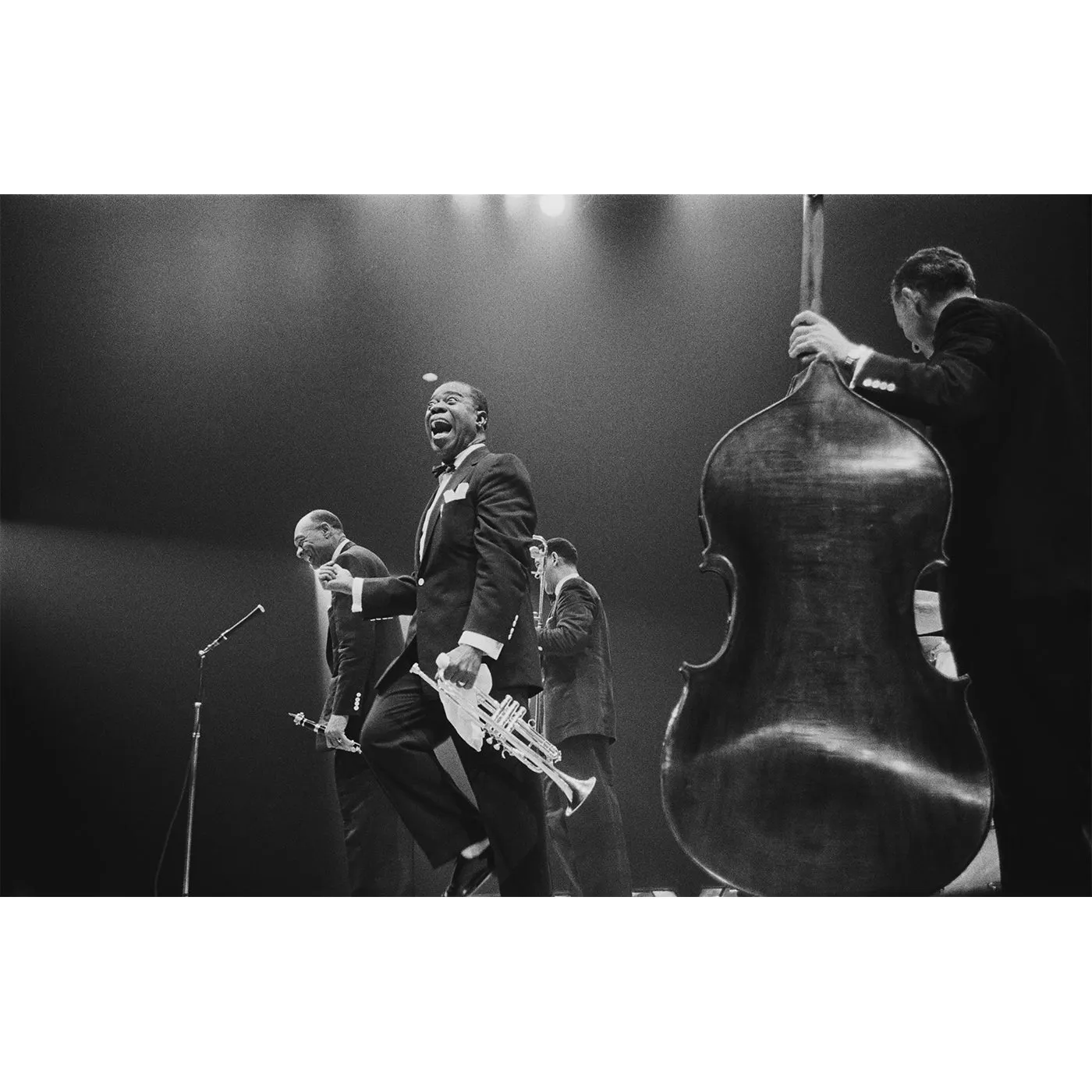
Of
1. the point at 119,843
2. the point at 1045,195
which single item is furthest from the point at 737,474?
the point at 119,843

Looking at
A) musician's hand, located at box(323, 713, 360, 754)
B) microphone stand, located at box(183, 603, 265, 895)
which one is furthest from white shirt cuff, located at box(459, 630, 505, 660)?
microphone stand, located at box(183, 603, 265, 895)

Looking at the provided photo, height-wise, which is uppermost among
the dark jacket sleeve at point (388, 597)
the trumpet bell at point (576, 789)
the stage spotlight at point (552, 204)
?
the stage spotlight at point (552, 204)

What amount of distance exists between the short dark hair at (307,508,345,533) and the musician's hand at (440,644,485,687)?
578 mm

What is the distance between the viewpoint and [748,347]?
3441mm

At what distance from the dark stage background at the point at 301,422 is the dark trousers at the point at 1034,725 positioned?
30.6 inches

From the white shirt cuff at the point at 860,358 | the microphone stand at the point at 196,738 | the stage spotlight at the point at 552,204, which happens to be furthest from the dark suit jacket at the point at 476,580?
the white shirt cuff at the point at 860,358

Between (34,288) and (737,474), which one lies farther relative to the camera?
(34,288)

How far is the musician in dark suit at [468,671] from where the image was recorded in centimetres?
330

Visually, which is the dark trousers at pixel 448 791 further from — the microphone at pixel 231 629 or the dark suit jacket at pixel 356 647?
the microphone at pixel 231 629

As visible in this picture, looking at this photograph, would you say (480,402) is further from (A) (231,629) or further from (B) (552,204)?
(A) (231,629)

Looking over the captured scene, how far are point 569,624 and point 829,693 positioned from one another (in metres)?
0.85

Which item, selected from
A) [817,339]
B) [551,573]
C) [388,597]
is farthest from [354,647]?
[817,339]

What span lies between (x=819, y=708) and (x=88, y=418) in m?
2.52

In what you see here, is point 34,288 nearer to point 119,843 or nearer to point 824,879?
point 119,843
